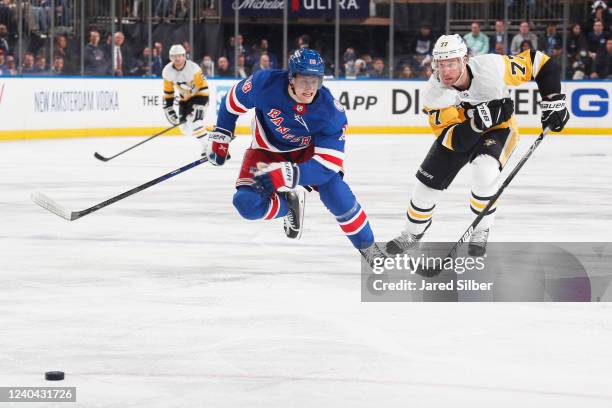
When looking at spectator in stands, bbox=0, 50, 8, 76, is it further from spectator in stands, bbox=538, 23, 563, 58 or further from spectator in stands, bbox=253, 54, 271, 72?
spectator in stands, bbox=538, 23, 563, 58

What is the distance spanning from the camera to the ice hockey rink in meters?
3.48

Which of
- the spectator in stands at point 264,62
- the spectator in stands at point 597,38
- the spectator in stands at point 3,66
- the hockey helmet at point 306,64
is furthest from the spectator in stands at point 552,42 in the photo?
the hockey helmet at point 306,64

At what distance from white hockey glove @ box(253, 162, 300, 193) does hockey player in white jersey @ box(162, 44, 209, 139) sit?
7.91 m

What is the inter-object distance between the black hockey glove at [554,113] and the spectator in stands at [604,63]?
1292cm

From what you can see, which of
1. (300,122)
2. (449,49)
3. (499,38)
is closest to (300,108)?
(300,122)

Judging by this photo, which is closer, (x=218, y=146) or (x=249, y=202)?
(x=249, y=202)

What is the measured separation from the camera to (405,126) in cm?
1870

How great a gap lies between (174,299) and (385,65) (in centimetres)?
1428

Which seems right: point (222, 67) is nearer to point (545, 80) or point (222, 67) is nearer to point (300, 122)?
point (545, 80)

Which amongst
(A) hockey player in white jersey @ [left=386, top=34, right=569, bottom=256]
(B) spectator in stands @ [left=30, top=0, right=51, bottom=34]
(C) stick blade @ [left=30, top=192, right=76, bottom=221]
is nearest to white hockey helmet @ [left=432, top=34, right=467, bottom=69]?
(A) hockey player in white jersey @ [left=386, top=34, right=569, bottom=256]

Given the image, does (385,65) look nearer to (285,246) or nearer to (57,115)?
(57,115)

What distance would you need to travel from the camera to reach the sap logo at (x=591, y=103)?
1848 cm

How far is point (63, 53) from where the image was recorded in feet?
55.9

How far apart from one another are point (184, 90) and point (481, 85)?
8.09 m
